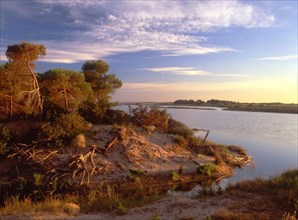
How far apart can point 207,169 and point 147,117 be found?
24.8ft

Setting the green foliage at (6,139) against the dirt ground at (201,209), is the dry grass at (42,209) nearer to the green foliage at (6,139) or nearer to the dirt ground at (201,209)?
the dirt ground at (201,209)

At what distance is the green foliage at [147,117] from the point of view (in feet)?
87.3

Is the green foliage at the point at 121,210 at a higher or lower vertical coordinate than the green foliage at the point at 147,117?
lower

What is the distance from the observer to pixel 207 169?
69.1 ft

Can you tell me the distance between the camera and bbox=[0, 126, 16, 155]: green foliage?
19812 mm

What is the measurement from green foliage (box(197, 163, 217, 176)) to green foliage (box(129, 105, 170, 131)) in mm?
6552

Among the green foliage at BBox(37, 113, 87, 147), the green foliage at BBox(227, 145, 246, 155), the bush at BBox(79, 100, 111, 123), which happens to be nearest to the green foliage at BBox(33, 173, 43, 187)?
the green foliage at BBox(37, 113, 87, 147)

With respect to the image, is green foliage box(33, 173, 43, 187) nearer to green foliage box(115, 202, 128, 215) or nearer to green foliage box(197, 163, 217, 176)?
green foliage box(115, 202, 128, 215)

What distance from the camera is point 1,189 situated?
1667 centimetres

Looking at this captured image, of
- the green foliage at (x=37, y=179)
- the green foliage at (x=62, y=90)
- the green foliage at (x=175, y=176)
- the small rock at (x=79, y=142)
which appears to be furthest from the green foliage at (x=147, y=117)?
the green foliage at (x=37, y=179)

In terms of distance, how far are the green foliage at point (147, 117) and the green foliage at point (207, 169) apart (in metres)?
6.55

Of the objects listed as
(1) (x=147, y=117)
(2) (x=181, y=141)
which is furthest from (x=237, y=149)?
(1) (x=147, y=117)

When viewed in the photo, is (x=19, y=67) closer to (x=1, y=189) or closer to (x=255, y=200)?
(x=1, y=189)

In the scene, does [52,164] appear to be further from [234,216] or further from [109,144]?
[234,216]
